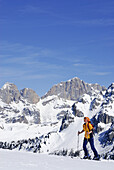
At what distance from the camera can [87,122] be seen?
23.5 meters

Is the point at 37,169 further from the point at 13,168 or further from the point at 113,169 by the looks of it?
the point at 113,169

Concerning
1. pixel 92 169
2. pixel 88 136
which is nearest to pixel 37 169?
pixel 92 169

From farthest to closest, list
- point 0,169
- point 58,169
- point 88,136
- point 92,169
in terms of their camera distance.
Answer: point 88,136
point 92,169
point 58,169
point 0,169

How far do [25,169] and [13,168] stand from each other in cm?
57

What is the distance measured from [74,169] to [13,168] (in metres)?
3.51

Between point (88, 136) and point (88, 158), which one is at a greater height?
point (88, 136)

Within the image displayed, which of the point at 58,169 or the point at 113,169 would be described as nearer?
the point at 58,169

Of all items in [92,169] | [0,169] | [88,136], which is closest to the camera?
[0,169]

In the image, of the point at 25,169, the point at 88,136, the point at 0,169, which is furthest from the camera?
the point at 88,136

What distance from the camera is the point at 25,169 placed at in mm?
14305

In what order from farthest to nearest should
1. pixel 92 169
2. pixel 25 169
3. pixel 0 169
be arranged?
pixel 92 169
pixel 25 169
pixel 0 169

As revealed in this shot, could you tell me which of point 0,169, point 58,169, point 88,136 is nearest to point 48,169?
point 58,169

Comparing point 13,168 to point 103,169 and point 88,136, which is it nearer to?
point 103,169

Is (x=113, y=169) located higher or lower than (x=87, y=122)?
lower
